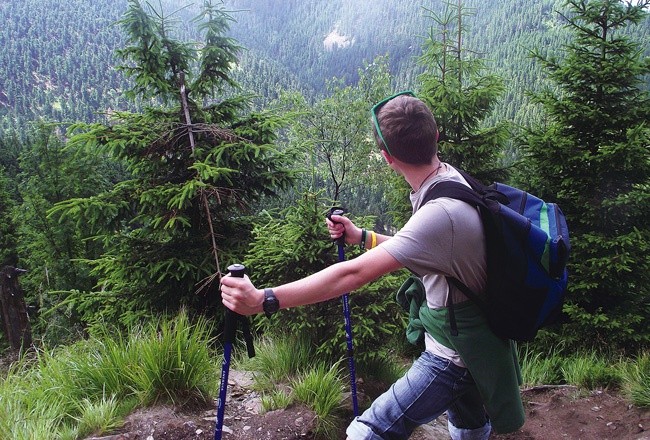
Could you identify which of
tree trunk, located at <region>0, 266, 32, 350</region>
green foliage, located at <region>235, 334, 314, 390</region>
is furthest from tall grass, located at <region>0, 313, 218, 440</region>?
tree trunk, located at <region>0, 266, 32, 350</region>

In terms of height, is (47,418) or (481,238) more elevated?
(481,238)

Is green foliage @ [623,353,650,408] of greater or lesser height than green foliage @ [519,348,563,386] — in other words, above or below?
above

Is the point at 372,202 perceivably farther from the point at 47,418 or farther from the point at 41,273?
the point at 47,418

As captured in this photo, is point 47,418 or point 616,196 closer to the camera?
point 47,418

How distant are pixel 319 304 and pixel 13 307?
476 inches

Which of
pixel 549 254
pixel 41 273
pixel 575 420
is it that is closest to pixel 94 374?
pixel 549 254

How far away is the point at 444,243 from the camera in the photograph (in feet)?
6.01

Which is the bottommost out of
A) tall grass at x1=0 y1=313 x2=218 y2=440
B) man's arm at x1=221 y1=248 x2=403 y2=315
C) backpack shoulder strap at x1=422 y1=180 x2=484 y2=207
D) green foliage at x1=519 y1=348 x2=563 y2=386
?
green foliage at x1=519 y1=348 x2=563 y2=386

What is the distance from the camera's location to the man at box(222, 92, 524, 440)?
1830mm

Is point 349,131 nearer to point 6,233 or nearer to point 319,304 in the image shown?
point 319,304

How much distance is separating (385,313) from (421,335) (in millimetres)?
1682

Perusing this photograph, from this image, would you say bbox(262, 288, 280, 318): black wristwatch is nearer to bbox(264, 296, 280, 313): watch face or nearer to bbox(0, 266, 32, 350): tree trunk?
bbox(264, 296, 280, 313): watch face

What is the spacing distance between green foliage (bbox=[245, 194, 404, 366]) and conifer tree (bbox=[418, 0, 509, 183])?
3.37 meters

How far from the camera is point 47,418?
3018mm
